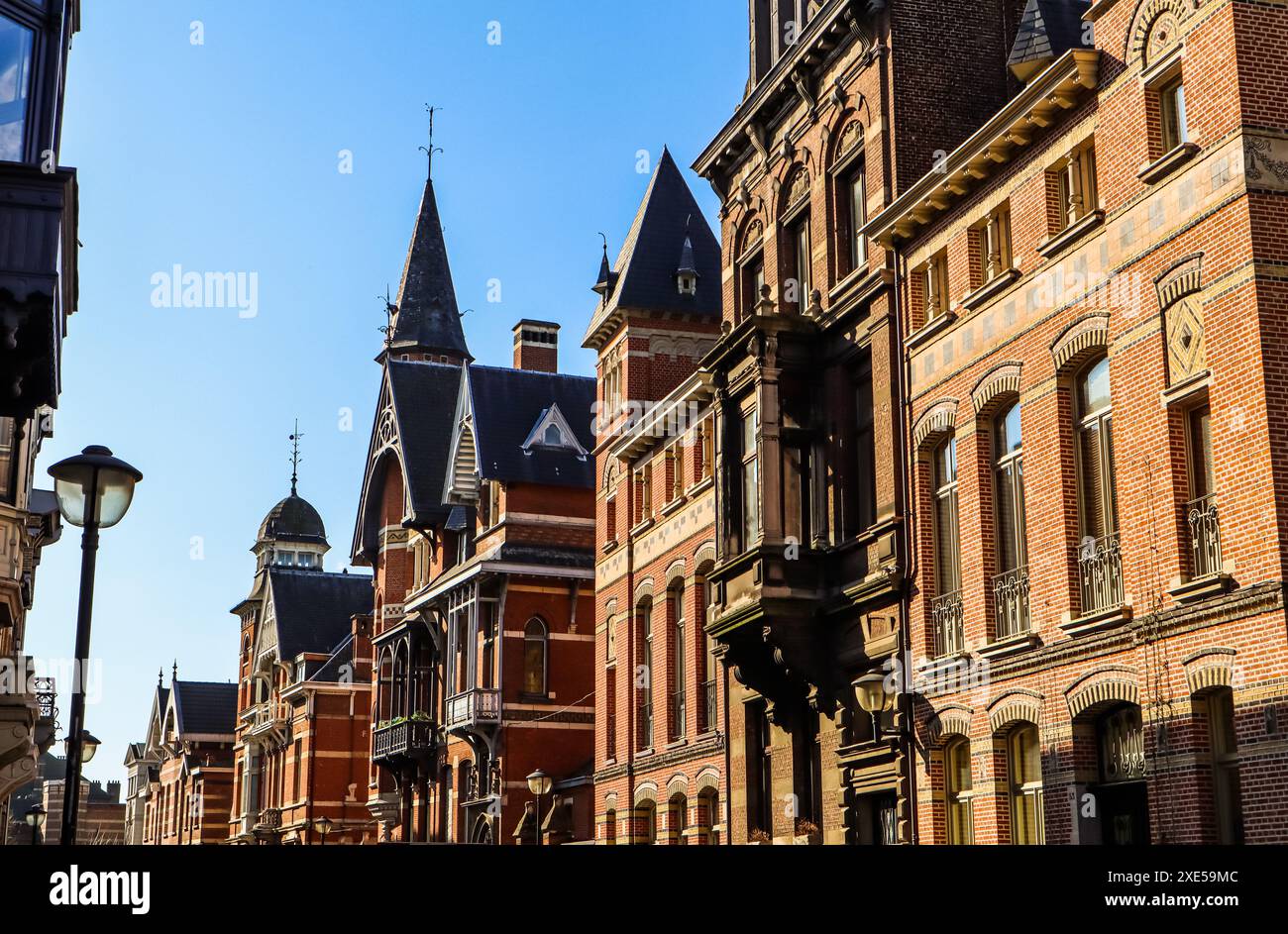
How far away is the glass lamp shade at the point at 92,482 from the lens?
47.8ft

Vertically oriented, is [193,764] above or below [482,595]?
below

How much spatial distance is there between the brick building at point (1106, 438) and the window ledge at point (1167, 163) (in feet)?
0.10

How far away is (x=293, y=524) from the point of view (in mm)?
87312

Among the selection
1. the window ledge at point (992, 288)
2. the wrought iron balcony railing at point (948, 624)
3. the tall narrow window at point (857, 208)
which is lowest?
the wrought iron balcony railing at point (948, 624)

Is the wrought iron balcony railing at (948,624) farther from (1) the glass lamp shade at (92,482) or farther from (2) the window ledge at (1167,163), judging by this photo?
(1) the glass lamp shade at (92,482)

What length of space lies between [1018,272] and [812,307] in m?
6.32

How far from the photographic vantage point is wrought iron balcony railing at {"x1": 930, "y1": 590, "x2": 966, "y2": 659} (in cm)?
2262

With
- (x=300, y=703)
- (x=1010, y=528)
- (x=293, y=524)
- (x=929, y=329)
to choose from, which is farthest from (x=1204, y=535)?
(x=293, y=524)

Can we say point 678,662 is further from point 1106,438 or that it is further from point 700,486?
point 1106,438

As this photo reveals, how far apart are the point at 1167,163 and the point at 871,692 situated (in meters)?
8.78

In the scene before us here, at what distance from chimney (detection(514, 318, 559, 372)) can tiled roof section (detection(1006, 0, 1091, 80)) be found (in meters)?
32.9

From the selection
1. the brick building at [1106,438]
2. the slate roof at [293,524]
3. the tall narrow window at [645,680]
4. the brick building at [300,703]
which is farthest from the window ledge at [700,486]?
the slate roof at [293,524]

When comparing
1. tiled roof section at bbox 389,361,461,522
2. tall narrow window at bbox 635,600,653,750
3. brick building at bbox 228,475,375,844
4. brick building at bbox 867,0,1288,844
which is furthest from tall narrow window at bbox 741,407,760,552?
brick building at bbox 228,475,375,844

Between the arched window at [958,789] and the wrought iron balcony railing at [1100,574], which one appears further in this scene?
the arched window at [958,789]
